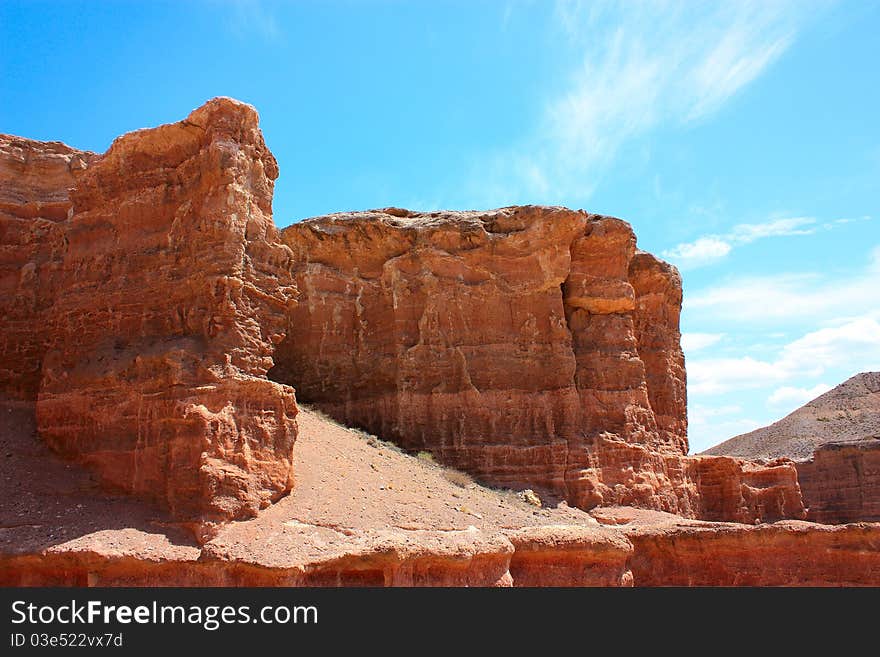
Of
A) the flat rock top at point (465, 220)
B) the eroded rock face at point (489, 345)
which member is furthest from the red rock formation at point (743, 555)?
the flat rock top at point (465, 220)

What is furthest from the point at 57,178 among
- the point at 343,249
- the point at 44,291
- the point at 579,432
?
the point at 579,432

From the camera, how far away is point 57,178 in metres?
16.5

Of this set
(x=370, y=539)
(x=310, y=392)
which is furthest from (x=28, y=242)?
(x=370, y=539)

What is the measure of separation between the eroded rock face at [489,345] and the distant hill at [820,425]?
1066 inches

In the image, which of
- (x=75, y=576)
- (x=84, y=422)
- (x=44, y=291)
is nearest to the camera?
(x=75, y=576)

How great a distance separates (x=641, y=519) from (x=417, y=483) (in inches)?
283

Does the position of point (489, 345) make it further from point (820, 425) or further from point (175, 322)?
point (820, 425)

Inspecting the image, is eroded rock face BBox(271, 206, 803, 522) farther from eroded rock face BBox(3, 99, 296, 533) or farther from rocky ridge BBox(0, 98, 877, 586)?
eroded rock face BBox(3, 99, 296, 533)

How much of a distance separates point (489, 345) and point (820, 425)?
39.0 meters

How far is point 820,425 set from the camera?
53.1m

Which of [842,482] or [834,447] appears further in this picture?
[834,447]

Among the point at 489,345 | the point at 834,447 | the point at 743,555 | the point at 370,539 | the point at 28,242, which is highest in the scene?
the point at 28,242

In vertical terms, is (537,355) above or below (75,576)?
above

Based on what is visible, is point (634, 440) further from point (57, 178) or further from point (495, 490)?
point (57, 178)
